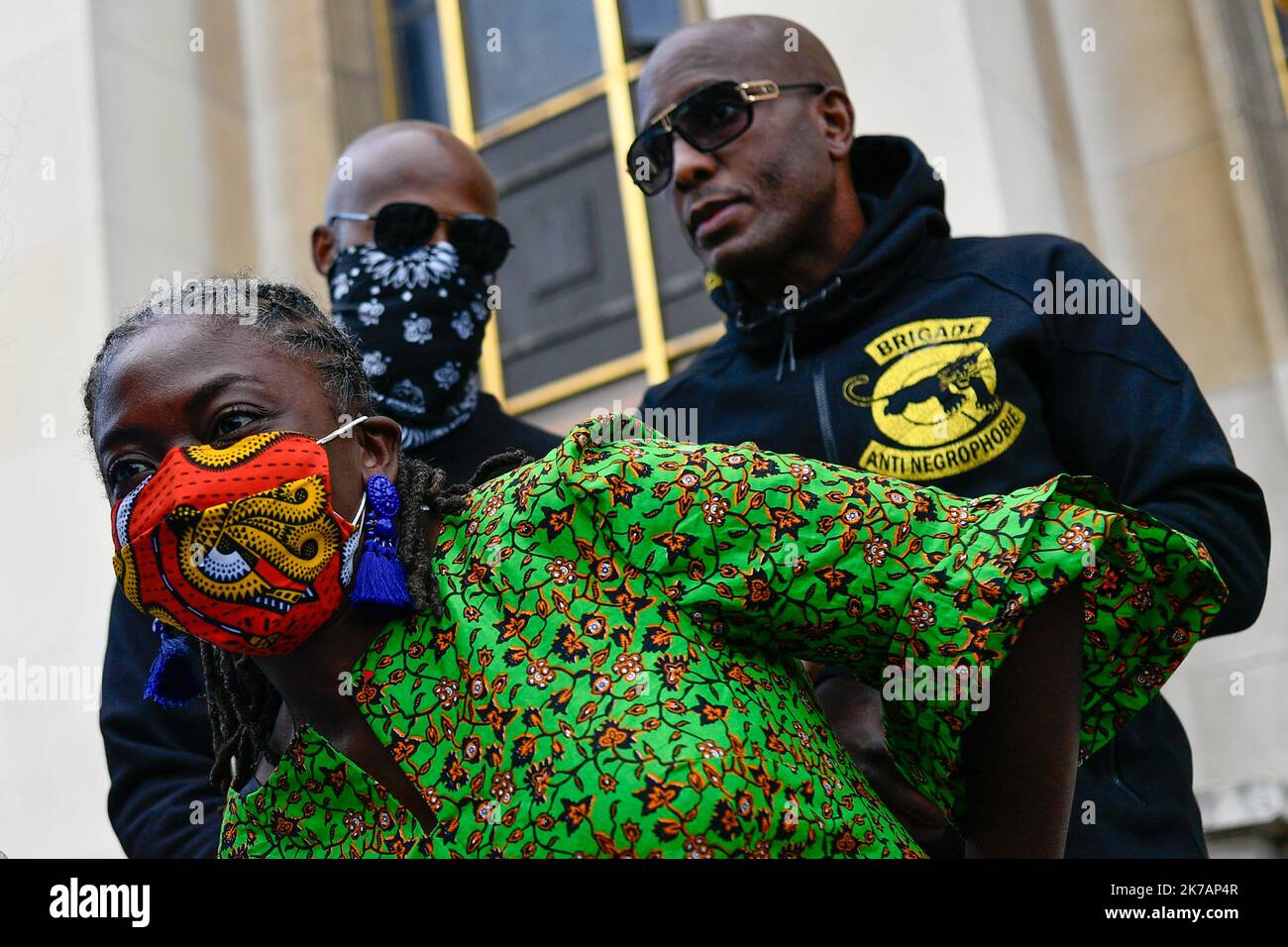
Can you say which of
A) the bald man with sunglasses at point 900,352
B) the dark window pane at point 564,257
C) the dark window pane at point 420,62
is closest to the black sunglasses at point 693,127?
the bald man with sunglasses at point 900,352

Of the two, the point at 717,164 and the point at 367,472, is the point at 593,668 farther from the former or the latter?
the point at 717,164

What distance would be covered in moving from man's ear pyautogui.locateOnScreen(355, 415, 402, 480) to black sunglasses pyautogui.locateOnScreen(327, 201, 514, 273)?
1.49m

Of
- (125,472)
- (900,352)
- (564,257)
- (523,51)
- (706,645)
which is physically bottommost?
(706,645)

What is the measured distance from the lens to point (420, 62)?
8.18 m

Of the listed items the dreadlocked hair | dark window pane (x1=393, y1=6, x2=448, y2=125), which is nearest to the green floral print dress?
the dreadlocked hair

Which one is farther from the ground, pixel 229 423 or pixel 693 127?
pixel 693 127

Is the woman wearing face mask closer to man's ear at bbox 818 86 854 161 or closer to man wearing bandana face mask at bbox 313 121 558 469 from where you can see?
man wearing bandana face mask at bbox 313 121 558 469

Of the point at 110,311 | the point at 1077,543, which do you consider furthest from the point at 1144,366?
the point at 110,311

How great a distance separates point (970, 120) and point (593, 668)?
12.6ft

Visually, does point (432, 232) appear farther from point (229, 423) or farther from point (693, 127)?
point (229, 423)

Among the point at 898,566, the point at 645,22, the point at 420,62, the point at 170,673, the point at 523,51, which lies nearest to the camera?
the point at 898,566

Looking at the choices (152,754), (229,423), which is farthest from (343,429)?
(152,754)

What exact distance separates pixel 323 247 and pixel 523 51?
148 inches

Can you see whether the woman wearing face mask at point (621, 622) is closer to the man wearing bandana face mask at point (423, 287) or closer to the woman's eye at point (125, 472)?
the woman's eye at point (125, 472)
